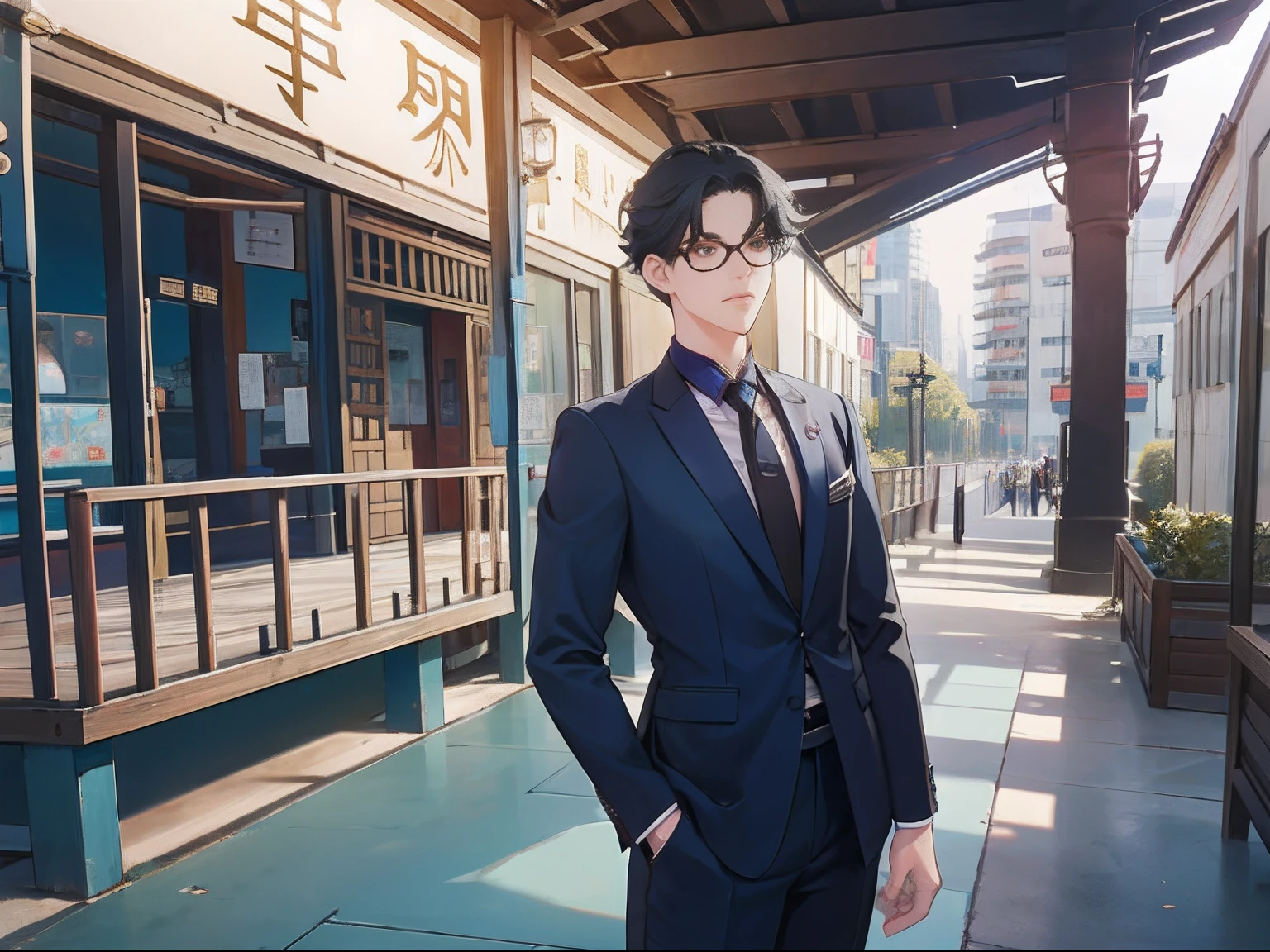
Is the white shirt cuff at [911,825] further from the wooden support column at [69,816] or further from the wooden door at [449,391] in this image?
the wooden door at [449,391]

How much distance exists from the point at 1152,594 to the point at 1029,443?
9984 cm

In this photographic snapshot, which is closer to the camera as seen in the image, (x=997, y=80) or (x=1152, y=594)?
(x=1152, y=594)

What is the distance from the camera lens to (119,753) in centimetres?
403

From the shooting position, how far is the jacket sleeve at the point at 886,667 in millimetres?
1510

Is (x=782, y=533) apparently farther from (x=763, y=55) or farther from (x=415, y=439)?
(x=415, y=439)

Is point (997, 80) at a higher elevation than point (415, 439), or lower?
higher

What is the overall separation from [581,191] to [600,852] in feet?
16.0

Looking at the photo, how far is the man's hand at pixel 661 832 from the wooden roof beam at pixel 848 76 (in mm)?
7235

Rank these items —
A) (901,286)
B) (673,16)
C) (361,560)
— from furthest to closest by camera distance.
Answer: (901,286) → (673,16) → (361,560)

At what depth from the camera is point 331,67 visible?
492 centimetres

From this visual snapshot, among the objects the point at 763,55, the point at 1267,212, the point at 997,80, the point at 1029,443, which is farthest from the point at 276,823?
the point at 1029,443

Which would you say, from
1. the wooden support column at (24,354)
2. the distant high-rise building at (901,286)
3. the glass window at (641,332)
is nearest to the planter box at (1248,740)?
the wooden support column at (24,354)

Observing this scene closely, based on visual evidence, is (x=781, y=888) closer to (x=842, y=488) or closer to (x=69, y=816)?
(x=842, y=488)

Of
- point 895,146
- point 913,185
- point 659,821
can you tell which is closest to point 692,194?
point 659,821
